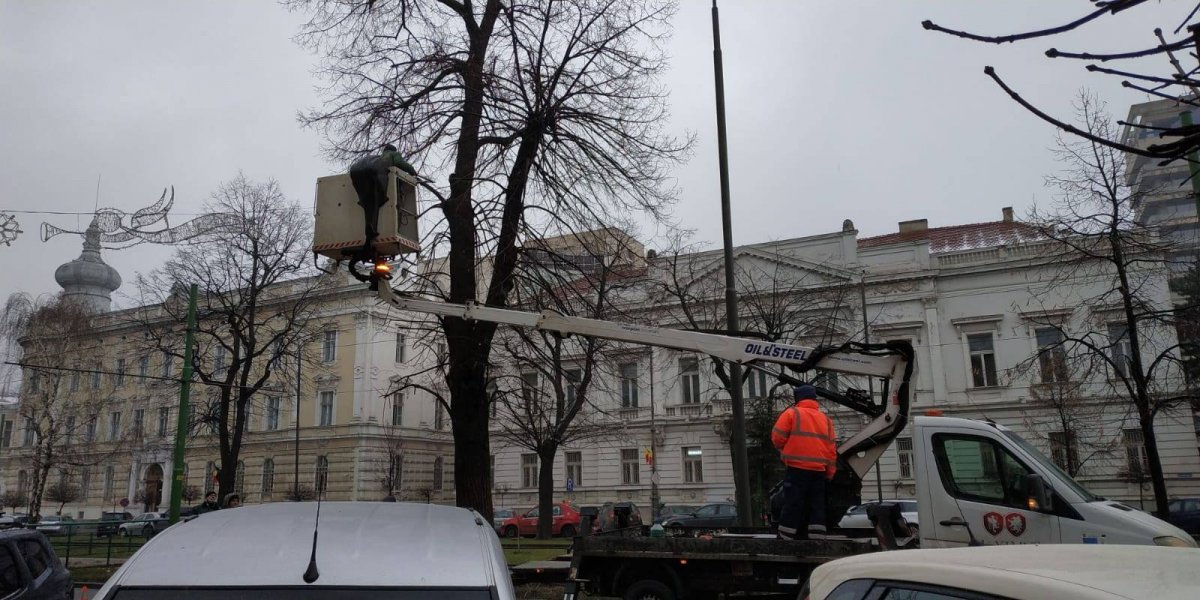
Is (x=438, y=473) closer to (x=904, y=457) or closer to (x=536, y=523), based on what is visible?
(x=536, y=523)

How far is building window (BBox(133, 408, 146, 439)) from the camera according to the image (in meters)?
47.1

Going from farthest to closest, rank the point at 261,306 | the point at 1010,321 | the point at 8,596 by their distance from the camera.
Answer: the point at 1010,321 → the point at 261,306 → the point at 8,596

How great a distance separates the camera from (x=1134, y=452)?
3350 centimetres

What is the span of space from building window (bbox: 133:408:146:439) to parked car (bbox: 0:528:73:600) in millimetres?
43419

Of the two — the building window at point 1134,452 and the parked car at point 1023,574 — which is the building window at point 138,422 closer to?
the building window at point 1134,452

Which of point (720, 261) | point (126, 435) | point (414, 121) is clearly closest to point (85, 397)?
point (126, 435)

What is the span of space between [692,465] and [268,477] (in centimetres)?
2700

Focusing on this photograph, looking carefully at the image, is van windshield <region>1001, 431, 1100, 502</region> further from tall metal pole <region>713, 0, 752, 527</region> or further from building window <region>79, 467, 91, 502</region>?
building window <region>79, 467, 91, 502</region>

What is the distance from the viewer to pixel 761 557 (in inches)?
314

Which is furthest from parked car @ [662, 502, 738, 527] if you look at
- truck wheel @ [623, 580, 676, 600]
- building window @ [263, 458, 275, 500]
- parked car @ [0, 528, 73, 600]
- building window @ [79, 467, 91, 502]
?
building window @ [79, 467, 91, 502]

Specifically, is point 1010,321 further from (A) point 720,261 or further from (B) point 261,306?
(B) point 261,306

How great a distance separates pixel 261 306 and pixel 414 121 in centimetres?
2031

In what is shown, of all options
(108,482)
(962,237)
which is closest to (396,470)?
(108,482)

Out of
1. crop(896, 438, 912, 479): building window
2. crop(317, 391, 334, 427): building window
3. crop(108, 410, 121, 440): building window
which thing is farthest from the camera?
crop(317, 391, 334, 427): building window
